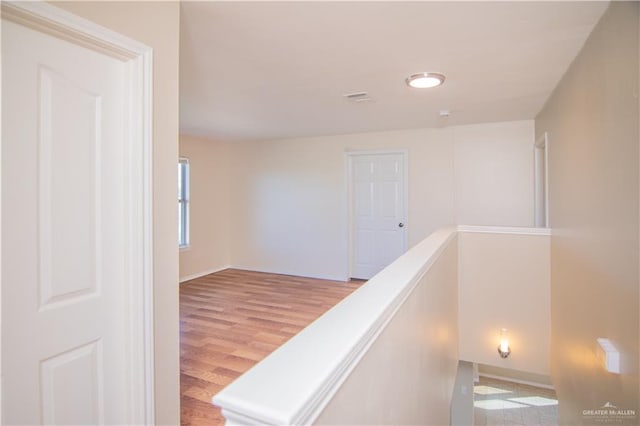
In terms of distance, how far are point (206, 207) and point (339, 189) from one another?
219 cm

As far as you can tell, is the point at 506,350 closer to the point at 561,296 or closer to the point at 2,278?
the point at 561,296

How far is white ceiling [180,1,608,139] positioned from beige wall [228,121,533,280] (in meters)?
0.75

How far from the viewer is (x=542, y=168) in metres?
4.11

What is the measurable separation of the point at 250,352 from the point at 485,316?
2.71 metres

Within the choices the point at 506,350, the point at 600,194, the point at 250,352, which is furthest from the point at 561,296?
the point at 250,352

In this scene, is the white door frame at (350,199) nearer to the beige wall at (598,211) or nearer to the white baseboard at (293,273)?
the white baseboard at (293,273)

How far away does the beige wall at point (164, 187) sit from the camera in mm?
1491

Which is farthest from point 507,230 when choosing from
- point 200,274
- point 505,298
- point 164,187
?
point 200,274

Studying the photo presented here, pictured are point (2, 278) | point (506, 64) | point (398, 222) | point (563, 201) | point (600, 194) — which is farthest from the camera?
point (398, 222)

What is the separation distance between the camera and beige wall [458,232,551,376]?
146 inches

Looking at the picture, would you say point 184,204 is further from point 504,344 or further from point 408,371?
point 504,344

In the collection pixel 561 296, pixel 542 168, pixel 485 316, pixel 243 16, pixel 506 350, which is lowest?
pixel 506 350

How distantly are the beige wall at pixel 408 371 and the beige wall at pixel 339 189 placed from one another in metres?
1.81

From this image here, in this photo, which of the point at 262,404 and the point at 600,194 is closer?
the point at 262,404
